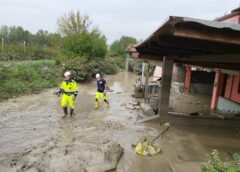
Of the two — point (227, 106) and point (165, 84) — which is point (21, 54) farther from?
point (227, 106)

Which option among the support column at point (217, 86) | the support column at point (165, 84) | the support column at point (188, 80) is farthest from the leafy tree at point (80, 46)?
the support column at point (165, 84)

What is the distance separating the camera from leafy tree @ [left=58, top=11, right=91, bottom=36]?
3181 centimetres

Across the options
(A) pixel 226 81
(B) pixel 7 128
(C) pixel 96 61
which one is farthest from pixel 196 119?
(C) pixel 96 61

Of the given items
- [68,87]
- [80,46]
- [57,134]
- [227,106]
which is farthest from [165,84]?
[80,46]

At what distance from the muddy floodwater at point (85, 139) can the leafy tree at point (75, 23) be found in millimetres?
23796

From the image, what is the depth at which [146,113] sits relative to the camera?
30.1ft

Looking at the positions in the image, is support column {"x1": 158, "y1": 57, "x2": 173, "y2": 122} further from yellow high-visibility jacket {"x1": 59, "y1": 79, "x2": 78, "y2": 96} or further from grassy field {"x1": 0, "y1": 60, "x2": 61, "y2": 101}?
grassy field {"x1": 0, "y1": 60, "x2": 61, "y2": 101}

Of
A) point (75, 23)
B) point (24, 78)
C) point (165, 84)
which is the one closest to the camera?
point (165, 84)

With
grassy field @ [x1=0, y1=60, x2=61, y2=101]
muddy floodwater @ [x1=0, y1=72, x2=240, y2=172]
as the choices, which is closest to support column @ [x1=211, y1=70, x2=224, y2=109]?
muddy floodwater @ [x1=0, y1=72, x2=240, y2=172]

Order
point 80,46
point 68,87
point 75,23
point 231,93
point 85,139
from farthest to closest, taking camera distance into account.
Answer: point 75,23, point 80,46, point 231,93, point 68,87, point 85,139

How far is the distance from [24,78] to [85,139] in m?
9.34

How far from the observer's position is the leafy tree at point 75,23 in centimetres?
3181

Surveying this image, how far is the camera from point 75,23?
31.9 meters

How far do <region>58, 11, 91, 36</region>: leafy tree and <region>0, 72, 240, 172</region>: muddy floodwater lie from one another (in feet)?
78.1
